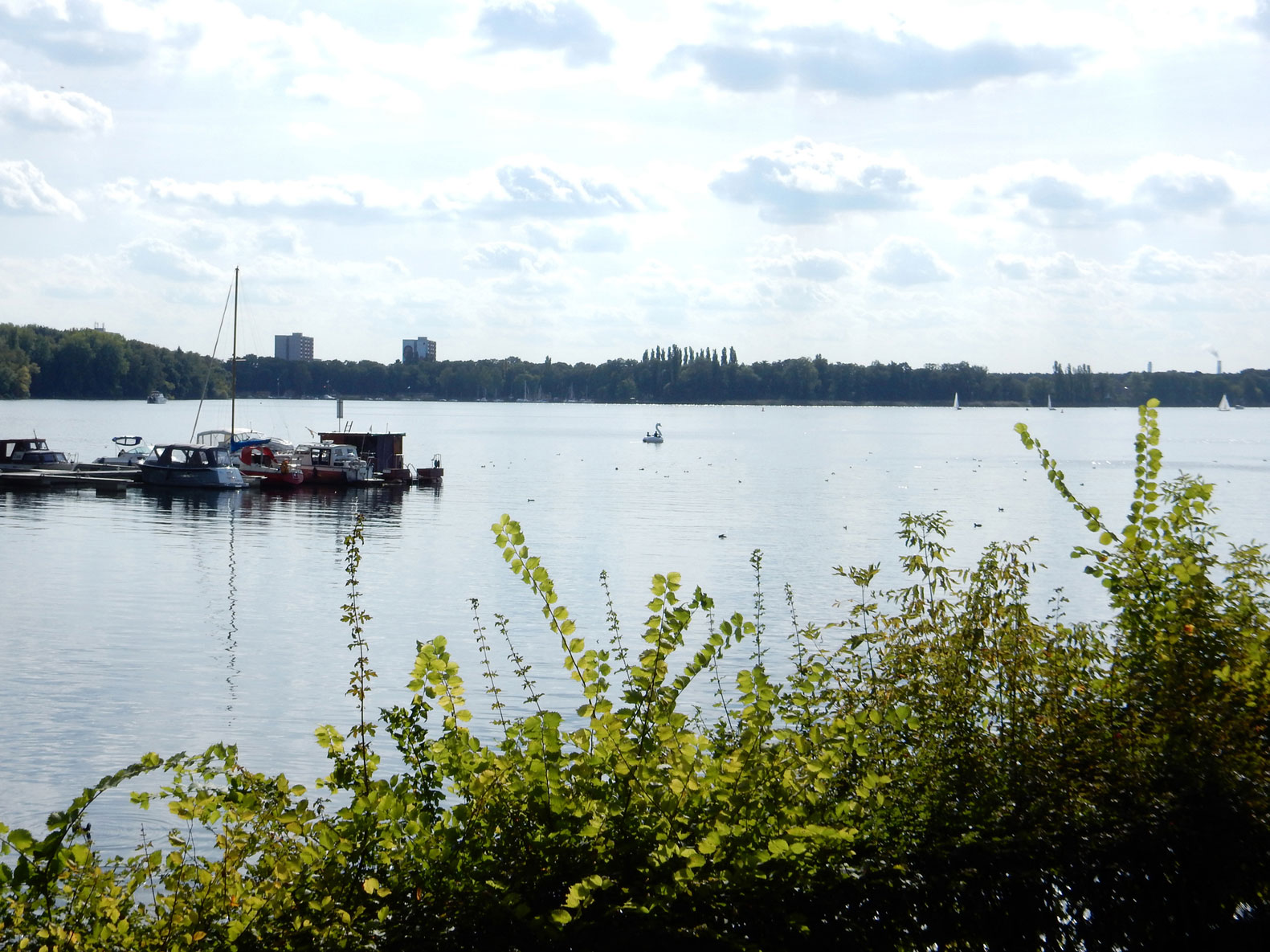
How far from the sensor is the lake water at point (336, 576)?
67.7 ft

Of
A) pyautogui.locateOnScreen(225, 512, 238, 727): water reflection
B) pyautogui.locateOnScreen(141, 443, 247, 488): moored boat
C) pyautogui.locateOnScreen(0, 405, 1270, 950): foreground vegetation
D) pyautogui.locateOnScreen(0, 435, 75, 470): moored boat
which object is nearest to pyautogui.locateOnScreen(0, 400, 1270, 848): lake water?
pyautogui.locateOnScreen(225, 512, 238, 727): water reflection

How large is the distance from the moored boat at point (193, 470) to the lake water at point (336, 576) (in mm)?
1028

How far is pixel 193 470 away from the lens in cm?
6588

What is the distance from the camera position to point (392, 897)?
4.79 metres

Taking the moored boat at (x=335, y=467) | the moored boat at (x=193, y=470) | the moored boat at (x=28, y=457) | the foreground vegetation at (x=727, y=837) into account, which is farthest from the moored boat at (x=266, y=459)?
the foreground vegetation at (x=727, y=837)

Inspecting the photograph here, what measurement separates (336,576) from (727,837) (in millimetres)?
35085

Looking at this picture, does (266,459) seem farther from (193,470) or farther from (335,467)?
(193,470)

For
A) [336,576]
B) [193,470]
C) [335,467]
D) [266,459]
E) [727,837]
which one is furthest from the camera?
[266,459]

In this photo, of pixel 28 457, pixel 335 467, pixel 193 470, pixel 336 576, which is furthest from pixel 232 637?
pixel 28 457

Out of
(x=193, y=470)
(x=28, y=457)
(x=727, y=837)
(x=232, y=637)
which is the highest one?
(x=727, y=837)

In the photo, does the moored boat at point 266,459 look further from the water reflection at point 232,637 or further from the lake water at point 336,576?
the water reflection at point 232,637

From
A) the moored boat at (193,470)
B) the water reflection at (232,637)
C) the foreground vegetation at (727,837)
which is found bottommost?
the water reflection at (232,637)

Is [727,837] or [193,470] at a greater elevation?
[727,837]

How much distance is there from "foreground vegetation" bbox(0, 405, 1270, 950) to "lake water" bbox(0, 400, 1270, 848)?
10.6 metres
